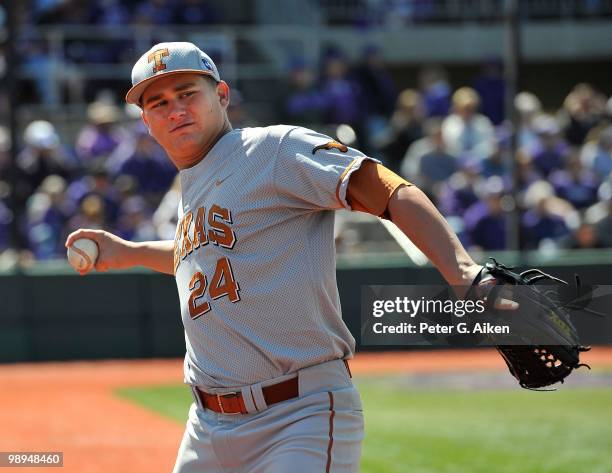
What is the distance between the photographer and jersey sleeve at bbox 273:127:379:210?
3.00 meters

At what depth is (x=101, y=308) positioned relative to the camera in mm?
12945

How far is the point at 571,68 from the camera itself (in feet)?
73.1

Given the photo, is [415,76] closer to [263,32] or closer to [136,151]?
[263,32]

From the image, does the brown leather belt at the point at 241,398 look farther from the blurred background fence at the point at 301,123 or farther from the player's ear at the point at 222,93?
the blurred background fence at the point at 301,123

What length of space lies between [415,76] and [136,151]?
30.0 feet

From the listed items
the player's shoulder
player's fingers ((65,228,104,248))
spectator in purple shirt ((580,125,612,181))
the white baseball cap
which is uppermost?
the white baseball cap

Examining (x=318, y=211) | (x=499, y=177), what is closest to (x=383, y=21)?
(x=499, y=177)

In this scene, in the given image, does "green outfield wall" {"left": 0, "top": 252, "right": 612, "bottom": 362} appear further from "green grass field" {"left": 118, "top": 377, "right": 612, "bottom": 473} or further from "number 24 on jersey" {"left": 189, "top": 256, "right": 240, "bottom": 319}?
"number 24 on jersey" {"left": 189, "top": 256, "right": 240, "bottom": 319}

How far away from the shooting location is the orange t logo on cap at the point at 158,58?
3232 millimetres

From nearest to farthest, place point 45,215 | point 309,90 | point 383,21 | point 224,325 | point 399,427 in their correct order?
point 224,325 → point 399,427 → point 45,215 → point 309,90 → point 383,21

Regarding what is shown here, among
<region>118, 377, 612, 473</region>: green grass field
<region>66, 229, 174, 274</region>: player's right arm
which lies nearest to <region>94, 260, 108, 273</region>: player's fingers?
<region>66, 229, 174, 274</region>: player's right arm

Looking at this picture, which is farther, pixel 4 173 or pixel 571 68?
pixel 571 68

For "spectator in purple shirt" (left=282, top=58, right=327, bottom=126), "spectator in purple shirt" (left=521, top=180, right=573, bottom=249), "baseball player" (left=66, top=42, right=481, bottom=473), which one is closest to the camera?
"baseball player" (left=66, top=42, right=481, bottom=473)

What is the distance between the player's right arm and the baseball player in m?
0.55
